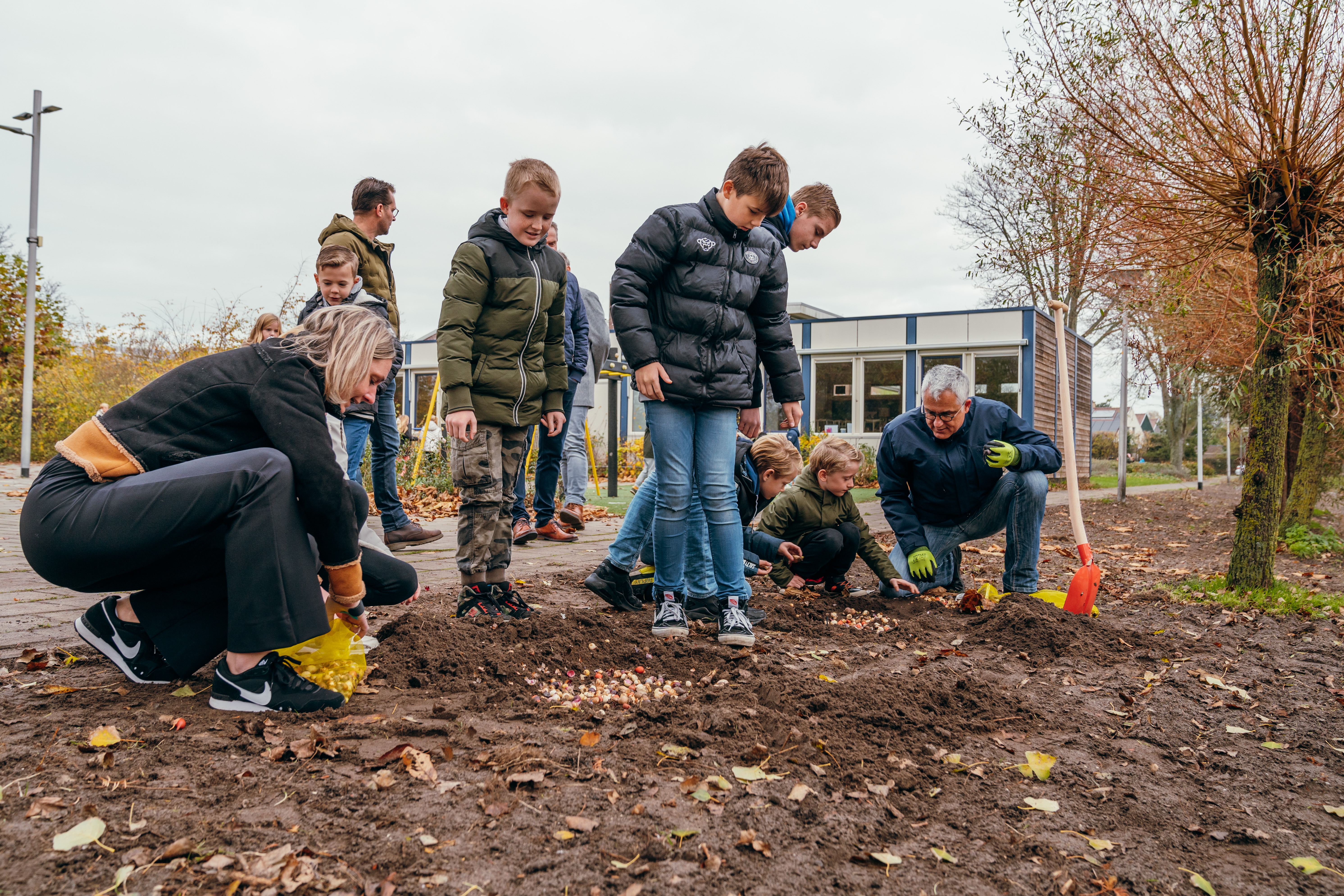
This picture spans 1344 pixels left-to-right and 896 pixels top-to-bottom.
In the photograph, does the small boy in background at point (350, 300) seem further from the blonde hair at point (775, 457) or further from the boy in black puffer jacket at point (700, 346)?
the blonde hair at point (775, 457)

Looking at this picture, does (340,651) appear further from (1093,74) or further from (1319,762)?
(1093,74)

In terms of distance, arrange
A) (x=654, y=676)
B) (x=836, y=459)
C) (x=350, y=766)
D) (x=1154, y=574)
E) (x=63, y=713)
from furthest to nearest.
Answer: (x=1154, y=574), (x=836, y=459), (x=654, y=676), (x=63, y=713), (x=350, y=766)

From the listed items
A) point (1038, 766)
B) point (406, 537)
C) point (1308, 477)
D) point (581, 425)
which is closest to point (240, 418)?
point (1038, 766)

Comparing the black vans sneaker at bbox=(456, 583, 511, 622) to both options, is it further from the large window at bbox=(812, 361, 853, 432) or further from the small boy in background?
the large window at bbox=(812, 361, 853, 432)

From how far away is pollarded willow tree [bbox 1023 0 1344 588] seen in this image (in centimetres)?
431

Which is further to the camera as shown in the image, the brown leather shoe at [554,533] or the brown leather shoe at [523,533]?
the brown leather shoe at [554,533]

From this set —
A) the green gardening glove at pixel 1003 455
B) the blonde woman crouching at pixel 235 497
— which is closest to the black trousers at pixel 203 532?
the blonde woman crouching at pixel 235 497

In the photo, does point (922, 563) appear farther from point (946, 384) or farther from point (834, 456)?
point (946, 384)

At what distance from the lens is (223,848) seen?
5.18ft

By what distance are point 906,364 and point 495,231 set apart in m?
16.0

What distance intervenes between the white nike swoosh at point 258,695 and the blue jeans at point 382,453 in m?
2.16

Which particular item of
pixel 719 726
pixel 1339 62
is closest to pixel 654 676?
pixel 719 726

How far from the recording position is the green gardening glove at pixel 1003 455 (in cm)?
428

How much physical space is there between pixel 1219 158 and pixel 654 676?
4157 mm
